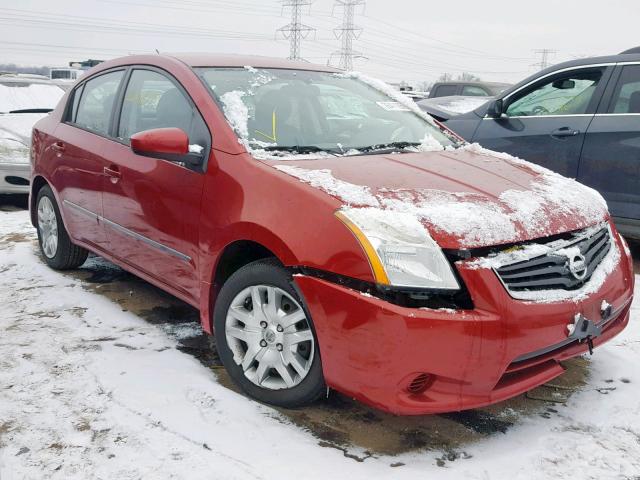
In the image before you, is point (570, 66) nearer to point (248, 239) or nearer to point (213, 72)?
point (213, 72)

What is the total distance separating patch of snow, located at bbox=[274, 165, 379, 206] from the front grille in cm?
59

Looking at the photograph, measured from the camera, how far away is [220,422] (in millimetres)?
2674

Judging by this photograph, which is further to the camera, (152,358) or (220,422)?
(152,358)

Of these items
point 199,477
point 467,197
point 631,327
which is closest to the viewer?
point 199,477

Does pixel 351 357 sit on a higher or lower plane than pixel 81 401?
higher

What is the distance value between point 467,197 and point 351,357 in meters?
0.83

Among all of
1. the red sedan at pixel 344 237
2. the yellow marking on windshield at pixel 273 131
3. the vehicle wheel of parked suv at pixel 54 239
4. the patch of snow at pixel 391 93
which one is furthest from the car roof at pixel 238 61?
the vehicle wheel of parked suv at pixel 54 239

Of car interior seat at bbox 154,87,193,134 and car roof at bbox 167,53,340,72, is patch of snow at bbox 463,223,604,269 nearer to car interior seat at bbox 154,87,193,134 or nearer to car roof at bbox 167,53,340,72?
car interior seat at bbox 154,87,193,134

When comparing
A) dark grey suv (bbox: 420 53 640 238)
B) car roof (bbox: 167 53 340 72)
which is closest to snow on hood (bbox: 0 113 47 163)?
car roof (bbox: 167 53 340 72)

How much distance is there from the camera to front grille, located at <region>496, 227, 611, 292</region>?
7.99ft

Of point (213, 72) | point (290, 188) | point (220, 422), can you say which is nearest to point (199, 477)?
point (220, 422)

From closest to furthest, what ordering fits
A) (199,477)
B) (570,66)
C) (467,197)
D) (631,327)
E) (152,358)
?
(199,477) → (467,197) → (152,358) → (631,327) → (570,66)

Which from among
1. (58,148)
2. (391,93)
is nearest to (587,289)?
(391,93)

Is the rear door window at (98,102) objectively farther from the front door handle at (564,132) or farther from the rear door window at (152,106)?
the front door handle at (564,132)
